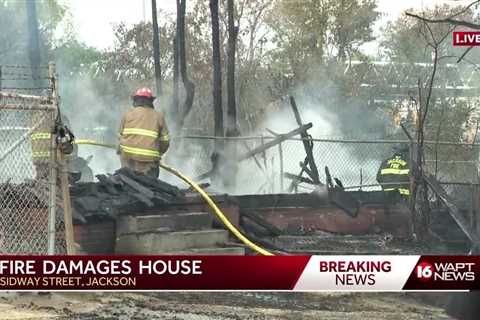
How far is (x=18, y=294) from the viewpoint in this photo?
21.2 ft

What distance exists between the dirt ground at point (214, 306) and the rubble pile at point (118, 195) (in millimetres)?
1533

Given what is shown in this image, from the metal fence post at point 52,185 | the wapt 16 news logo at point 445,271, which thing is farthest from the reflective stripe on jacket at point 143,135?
the wapt 16 news logo at point 445,271

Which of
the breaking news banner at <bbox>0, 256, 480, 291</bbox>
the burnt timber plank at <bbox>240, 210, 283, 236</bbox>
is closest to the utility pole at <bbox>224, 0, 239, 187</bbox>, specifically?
the burnt timber plank at <bbox>240, 210, 283, 236</bbox>

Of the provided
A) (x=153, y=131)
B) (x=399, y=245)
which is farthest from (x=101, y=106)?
(x=399, y=245)

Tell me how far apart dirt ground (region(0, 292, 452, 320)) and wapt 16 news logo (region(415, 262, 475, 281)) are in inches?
43.5

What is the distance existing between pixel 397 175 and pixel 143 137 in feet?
12.3

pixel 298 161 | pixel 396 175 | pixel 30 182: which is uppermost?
pixel 30 182

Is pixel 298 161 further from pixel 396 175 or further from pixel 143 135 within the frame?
pixel 143 135

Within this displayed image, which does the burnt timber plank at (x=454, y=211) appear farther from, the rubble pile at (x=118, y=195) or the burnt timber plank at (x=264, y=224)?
the rubble pile at (x=118, y=195)

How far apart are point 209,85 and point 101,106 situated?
5.74 m

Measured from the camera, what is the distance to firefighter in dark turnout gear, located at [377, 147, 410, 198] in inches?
432

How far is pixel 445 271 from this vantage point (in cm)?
554

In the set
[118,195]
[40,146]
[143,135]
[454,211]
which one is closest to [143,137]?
[143,135]

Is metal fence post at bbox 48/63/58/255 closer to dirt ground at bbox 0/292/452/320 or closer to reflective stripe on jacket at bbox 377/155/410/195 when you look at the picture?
dirt ground at bbox 0/292/452/320
